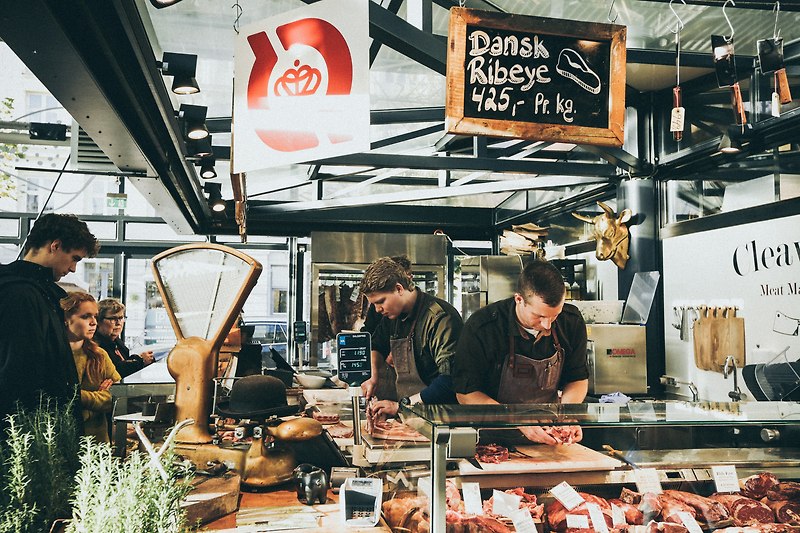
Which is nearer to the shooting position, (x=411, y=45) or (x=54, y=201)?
(x=411, y=45)

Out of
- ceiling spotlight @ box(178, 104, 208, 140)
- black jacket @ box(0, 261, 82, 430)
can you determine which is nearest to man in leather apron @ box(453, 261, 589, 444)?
black jacket @ box(0, 261, 82, 430)

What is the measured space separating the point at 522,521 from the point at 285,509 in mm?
819

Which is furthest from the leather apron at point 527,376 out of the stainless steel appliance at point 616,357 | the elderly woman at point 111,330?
the elderly woman at point 111,330

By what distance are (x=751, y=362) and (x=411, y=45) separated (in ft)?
11.4

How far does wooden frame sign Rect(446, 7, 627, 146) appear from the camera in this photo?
114 inches

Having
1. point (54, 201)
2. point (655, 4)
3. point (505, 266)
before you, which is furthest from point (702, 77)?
point (54, 201)

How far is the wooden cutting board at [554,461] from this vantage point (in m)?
2.39

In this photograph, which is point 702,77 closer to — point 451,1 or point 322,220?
point 451,1

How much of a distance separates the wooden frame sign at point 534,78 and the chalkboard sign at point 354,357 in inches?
41.5

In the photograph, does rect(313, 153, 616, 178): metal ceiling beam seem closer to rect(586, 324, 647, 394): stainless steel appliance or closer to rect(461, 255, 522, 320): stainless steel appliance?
rect(586, 324, 647, 394): stainless steel appliance

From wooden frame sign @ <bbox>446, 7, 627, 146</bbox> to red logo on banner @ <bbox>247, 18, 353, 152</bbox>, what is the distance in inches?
20.8

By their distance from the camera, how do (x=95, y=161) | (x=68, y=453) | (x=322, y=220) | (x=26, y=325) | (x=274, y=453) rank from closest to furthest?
(x=68, y=453) → (x=274, y=453) → (x=26, y=325) → (x=95, y=161) → (x=322, y=220)

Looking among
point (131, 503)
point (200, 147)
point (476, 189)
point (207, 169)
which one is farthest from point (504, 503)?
point (476, 189)

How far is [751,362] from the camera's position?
15.5 ft
